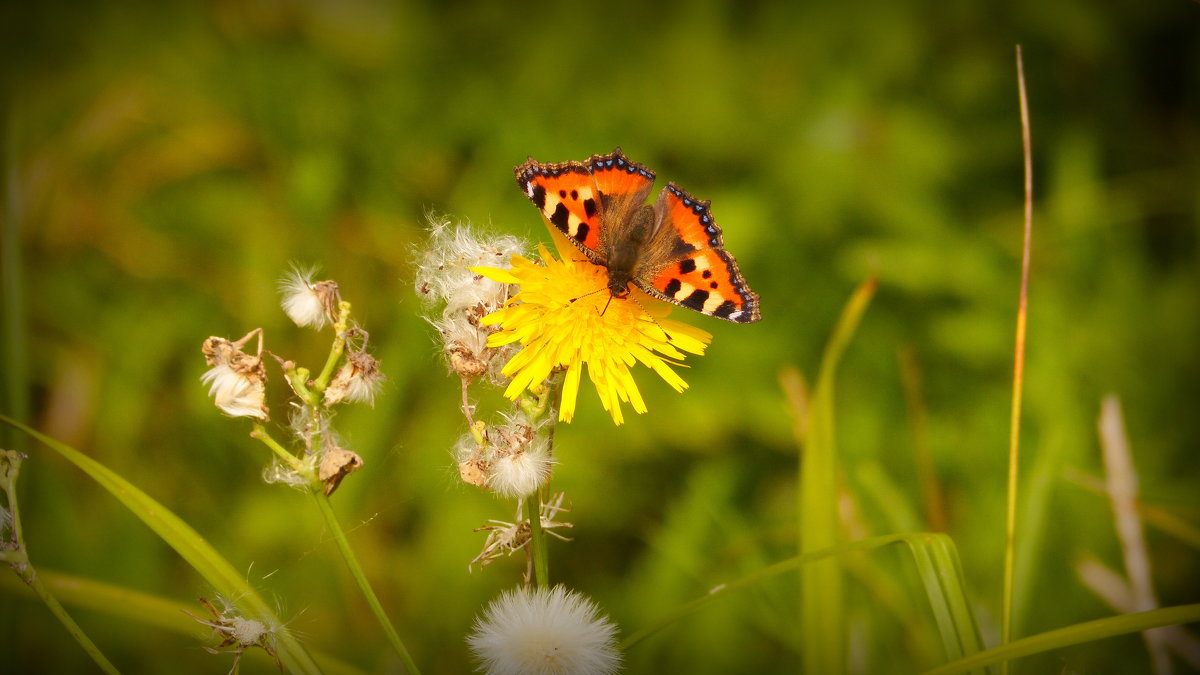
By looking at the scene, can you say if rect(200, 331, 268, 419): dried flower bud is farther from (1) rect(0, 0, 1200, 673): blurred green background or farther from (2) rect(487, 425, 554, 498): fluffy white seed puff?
(1) rect(0, 0, 1200, 673): blurred green background

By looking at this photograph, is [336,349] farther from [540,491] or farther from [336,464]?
[540,491]

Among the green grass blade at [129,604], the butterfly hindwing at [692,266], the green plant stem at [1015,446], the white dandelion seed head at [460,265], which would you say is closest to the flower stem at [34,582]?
the green grass blade at [129,604]

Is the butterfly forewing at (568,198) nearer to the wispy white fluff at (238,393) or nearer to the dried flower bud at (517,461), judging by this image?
the dried flower bud at (517,461)

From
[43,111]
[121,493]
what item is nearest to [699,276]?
[121,493]

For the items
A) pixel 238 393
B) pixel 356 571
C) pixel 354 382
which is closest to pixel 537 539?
pixel 356 571

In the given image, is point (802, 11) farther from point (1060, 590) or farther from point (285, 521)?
point (285, 521)

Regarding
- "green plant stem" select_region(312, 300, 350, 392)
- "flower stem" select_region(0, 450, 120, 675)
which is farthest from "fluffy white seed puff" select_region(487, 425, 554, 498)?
"flower stem" select_region(0, 450, 120, 675)
